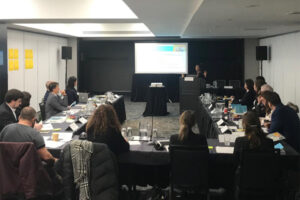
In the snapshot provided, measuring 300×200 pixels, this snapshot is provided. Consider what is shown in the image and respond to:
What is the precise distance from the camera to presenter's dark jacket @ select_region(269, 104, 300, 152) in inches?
168

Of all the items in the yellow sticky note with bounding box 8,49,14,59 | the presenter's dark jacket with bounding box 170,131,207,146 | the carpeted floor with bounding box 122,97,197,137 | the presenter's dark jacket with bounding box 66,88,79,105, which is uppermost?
the yellow sticky note with bounding box 8,49,14,59

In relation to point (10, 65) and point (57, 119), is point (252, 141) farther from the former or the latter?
point (10, 65)

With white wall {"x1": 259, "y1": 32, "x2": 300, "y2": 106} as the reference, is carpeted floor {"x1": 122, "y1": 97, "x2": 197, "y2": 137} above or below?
below

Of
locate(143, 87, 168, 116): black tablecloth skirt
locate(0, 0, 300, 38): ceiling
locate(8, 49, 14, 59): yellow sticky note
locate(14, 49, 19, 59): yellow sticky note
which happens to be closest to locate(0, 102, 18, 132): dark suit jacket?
locate(0, 0, 300, 38): ceiling

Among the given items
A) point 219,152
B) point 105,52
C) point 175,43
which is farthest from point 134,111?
point 219,152

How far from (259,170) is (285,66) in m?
8.02

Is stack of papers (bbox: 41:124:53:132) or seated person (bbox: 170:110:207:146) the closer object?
seated person (bbox: 170:110:207:146)

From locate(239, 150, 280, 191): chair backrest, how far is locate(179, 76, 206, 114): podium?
7409 mm

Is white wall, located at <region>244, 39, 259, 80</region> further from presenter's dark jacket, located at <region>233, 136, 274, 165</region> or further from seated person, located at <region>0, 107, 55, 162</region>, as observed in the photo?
seated person, located at <region>0, 107, 55, 162</region>

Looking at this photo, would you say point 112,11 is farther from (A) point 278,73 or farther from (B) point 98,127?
(A) point 278,73

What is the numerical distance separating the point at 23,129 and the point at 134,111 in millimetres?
8186

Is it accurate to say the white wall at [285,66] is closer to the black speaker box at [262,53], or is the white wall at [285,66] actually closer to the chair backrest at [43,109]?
the black speaker box at [262,53]

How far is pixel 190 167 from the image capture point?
11.0ft

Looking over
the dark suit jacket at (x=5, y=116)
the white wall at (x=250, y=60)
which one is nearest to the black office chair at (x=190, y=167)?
the dark suit jacket at (x=5, y=116)
